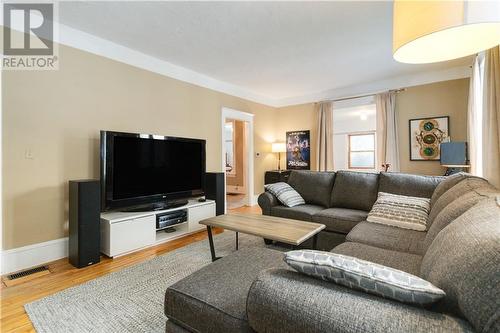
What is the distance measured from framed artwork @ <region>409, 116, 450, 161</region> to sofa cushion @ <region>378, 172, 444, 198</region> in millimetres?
1853

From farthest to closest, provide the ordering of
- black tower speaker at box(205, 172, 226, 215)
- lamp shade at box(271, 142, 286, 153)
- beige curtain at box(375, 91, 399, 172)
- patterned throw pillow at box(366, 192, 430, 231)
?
1. lamp shade at box(271, 142, 286, 153)
2. beige curtain at box(375, 91, 399, 172)
3. black tower speaker at box(205, 172, 226, 215)
4. patterned throw pillow at box(366, 192, 430, 231)

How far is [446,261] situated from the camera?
79cm

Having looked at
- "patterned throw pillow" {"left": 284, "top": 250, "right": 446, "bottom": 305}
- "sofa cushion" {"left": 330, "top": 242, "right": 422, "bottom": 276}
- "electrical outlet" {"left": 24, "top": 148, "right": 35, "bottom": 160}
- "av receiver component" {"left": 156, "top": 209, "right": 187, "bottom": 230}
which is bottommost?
"av receiver component" {"left": 156, "top": 209, "right": 187, "bottom": 230}

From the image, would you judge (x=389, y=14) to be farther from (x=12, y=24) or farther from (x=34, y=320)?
(x=34, y=320)

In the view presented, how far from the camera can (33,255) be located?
97.4 inches

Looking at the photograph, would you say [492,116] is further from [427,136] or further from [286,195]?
[427,136]

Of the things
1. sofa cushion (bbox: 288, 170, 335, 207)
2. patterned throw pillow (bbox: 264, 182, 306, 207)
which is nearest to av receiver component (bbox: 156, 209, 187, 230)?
patterned throw pillow (bbox: 264, 182, 306, 207)

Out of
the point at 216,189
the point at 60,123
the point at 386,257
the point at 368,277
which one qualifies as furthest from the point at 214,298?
the point at 216,189

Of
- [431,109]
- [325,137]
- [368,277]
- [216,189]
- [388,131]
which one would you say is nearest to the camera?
[368,277]

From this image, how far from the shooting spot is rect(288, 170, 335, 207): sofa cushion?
10.6ft

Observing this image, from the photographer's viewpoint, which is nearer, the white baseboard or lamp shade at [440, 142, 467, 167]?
the white baseboard

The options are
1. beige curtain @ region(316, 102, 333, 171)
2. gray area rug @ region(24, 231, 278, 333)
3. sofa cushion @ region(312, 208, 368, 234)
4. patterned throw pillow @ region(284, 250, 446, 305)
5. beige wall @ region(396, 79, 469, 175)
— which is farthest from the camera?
beige curtain @ region(316, 102, 333, 171)

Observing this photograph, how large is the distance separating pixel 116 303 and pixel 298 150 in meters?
4.71

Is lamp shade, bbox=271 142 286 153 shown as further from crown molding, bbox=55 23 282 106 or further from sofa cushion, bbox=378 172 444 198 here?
sofa cushion, bbox=378 172 444 198
